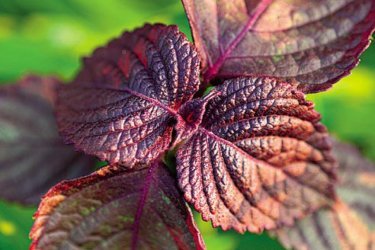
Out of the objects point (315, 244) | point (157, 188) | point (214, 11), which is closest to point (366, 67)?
point (315, 244)

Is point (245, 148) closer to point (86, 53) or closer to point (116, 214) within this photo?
point (116, 214)

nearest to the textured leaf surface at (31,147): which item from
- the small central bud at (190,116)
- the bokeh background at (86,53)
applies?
the bokeh background at (86,53)

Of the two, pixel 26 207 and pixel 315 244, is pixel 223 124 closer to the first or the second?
pixel 315 244

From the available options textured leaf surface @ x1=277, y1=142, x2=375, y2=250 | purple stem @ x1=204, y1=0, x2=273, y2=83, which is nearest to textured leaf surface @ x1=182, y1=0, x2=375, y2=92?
purple stem @ x1=204, y1=0, x2=273, y2=83

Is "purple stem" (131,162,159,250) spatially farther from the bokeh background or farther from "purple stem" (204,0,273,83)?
the bokeh background

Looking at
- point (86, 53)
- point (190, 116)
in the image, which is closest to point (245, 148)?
point (190, 116)

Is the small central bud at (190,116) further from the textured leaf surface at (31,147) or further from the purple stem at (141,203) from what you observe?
the textured leaf surface at (31,147)
